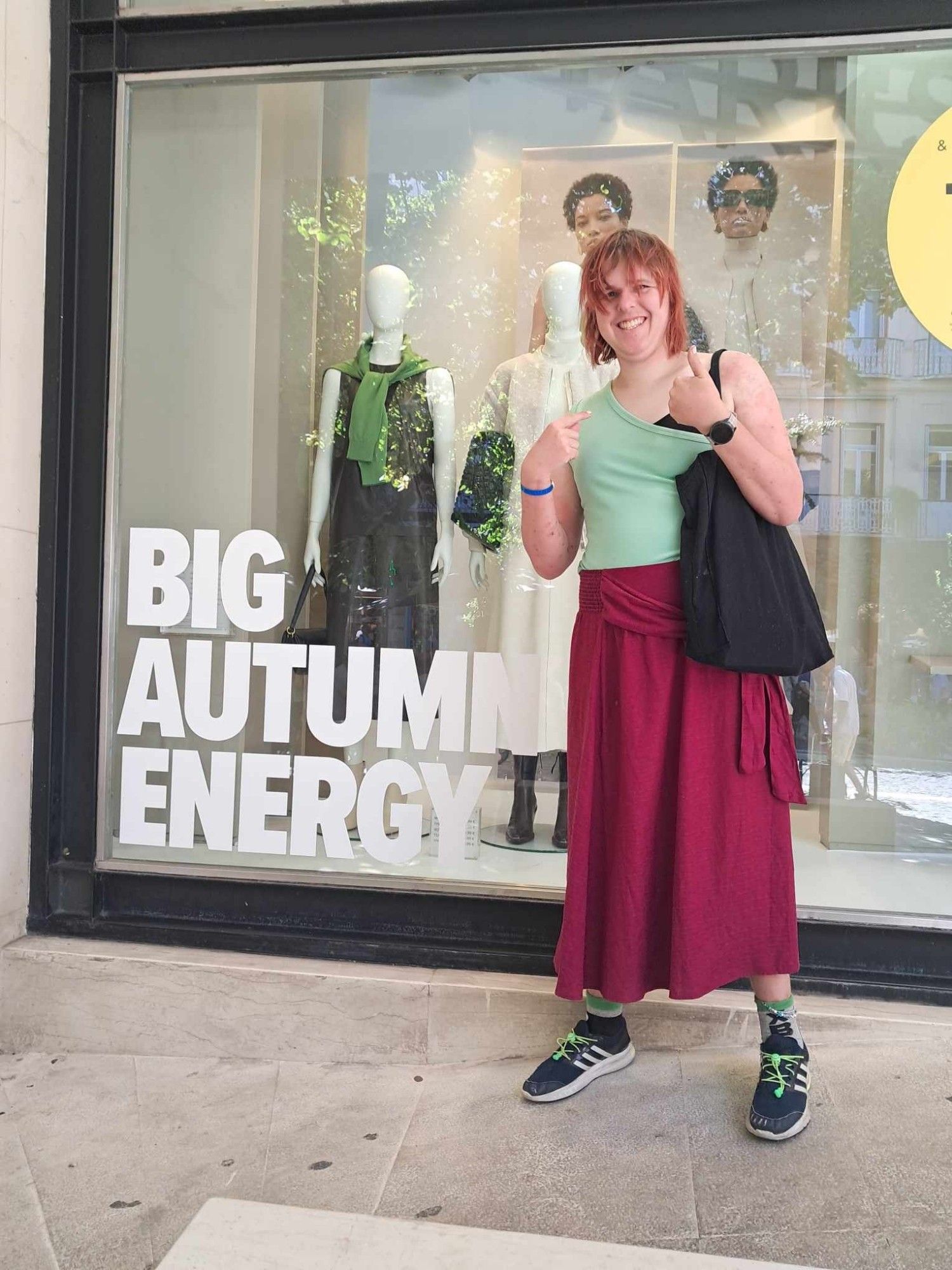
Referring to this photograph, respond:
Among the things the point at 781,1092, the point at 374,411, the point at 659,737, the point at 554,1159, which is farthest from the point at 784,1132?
the point at 374,411

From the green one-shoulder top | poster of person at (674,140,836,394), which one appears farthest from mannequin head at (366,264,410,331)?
the green one-shoulder top

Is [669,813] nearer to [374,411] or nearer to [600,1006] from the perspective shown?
[600,1006]

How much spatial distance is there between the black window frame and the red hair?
881mm

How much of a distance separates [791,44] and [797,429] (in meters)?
0.87

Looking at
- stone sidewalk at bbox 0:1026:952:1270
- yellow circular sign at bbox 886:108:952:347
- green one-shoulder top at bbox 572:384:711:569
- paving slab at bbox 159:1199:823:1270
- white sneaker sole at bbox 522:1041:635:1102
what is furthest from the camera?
yellow circular sign at bbox 886:108:952:347

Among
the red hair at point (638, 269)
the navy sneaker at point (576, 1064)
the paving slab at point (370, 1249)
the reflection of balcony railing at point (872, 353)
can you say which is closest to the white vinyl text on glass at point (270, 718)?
the navy sneaker at point (576, 1064)

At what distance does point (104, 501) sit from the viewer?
2572 millimetres

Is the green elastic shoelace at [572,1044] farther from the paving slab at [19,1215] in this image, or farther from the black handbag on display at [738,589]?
the paving slab at [19,1215]

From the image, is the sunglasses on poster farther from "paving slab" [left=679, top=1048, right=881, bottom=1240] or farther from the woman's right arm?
"paving slab" [left=679, top=1048, right=881, bottom=1240]

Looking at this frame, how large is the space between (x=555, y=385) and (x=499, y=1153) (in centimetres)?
177

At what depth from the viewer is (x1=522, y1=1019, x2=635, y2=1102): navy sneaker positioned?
6.57 ft

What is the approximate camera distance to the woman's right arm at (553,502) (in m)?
1.81

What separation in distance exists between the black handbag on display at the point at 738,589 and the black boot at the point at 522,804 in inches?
33.7

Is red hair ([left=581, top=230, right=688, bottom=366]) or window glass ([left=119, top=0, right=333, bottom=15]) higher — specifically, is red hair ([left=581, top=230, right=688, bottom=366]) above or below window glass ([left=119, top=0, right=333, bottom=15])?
below
